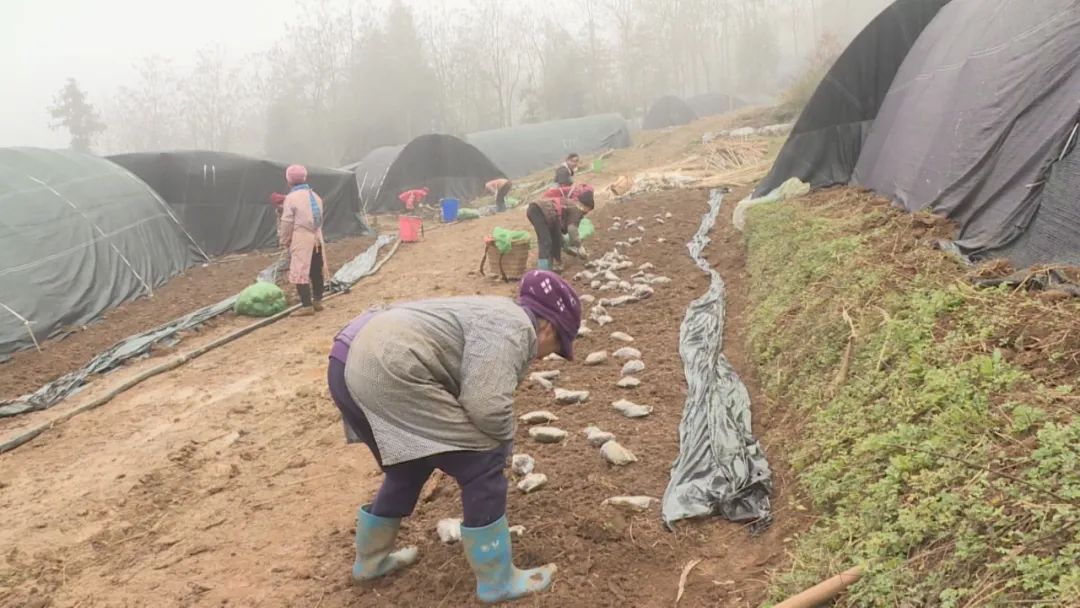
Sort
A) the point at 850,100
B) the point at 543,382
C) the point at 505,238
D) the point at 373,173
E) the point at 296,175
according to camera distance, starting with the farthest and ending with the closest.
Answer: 1. the point at 373,173
2. the point at 850,100
3. the point at 505,238
4. the point at 296,175
5. the point at 543,382

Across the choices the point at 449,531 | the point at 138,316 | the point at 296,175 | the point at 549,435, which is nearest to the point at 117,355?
the point at 138,316

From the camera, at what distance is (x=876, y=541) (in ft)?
6.35

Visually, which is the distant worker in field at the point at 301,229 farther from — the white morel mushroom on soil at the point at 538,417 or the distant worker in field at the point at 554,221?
the white morel mushroom on soil at the point at 538,417

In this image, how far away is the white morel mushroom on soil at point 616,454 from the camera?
3277 mm

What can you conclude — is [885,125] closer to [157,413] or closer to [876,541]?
[876,541]

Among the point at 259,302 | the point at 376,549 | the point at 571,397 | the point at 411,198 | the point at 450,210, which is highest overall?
the point at 376,549

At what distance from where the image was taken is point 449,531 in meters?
2.83

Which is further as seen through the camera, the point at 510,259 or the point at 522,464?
the point at 510,259

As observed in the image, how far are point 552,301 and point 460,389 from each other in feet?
1.43

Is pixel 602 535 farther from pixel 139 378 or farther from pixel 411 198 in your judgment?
pixel 411 198

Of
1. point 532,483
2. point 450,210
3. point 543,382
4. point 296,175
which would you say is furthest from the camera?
point 450,210

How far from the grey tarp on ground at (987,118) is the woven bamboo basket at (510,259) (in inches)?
150

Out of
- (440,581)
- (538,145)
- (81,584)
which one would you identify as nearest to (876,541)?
(440,581)

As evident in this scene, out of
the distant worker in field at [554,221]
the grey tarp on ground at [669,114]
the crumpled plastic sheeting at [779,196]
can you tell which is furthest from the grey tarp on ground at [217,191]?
the grey tarp on ground at [669,114]
